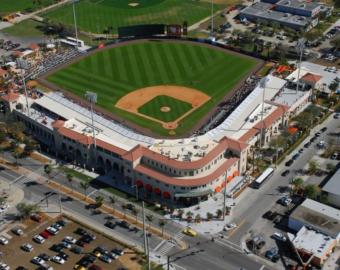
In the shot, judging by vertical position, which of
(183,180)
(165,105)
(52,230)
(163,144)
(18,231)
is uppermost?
(163,144)

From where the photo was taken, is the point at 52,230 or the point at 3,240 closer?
the point at 3,240

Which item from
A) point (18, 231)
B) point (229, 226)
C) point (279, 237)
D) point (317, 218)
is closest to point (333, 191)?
point (317, 218)

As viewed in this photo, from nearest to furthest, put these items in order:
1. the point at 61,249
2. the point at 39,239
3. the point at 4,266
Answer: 1. the point at 4,266
2. the point at 61,249
3. the point at 39,239

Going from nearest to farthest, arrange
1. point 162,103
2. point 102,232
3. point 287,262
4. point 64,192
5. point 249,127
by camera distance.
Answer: point 287,262 < point 102,232 < point 64,192 < point 249,127 < point 162,103

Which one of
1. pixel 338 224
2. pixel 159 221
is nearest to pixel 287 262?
pixel 338 224

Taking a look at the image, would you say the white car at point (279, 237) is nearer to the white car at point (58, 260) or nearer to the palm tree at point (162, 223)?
the palm tree at point (162, 223)

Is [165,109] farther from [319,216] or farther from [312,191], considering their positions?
[319,216]

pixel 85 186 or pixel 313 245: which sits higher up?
pixel 85 186

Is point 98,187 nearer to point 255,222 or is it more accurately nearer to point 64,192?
point 64,192
